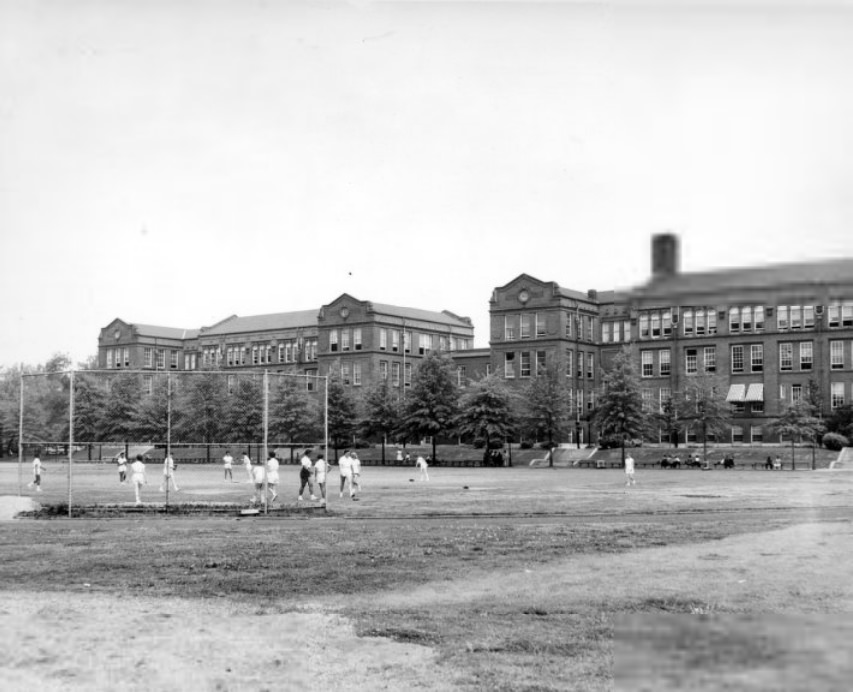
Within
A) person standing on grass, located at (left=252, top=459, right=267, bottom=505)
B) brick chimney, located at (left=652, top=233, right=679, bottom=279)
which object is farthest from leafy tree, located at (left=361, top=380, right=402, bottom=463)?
brick chimney, located at (left=652, top=233, right=679, bottom=279)

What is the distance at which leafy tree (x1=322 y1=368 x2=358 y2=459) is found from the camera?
8481cm

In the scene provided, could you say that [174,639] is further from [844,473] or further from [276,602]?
[844,473]

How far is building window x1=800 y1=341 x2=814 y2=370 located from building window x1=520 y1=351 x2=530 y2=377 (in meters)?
26.2

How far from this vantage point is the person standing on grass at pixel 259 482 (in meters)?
27.2

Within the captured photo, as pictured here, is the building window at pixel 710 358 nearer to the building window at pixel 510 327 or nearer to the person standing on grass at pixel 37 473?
the building window at pixel 510 327

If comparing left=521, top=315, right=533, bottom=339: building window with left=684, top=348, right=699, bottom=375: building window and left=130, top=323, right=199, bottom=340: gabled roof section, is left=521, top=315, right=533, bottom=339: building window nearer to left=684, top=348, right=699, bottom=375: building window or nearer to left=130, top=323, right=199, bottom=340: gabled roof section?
left=684, top=348, right=699, bottom=375: building window

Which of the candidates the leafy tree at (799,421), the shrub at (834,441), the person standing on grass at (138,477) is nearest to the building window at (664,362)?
the shrub at (834,441)

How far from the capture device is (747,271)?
337 centimetres

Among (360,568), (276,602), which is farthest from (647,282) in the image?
(360,568)

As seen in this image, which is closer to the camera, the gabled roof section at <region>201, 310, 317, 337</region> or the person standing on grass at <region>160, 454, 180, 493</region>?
the person standing on grass at <region>160, 454, 180, 493</region>

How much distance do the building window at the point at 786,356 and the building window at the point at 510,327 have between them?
26.1m

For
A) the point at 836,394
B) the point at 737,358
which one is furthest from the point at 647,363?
the point at 836,394

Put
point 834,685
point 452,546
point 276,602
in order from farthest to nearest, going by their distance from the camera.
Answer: point 452,546, point 276,602, point 834,685

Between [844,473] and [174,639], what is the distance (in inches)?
1991
